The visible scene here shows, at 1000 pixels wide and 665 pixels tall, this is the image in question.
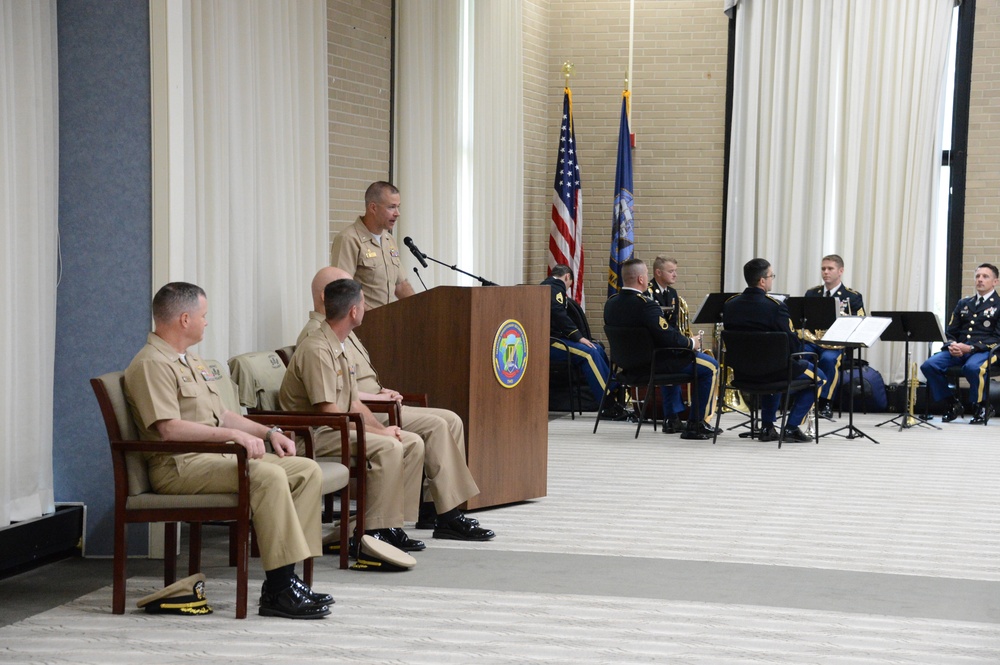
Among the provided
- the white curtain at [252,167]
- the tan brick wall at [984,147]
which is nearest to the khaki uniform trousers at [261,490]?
the white curtain at [252,167]

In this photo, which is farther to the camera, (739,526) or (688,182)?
(688,182)

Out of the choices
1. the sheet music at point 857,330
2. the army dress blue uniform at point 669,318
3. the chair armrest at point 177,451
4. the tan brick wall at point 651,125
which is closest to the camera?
the chair armrest at point 177,451

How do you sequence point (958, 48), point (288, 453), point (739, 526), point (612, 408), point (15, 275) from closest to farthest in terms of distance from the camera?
point (288, 453)
point (15, 275)
point (739, 526)
point (612, 408)
point (958, 48)

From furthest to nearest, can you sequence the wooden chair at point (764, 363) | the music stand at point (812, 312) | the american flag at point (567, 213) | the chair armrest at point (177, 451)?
the american flag at point (567, 213), the music stand at point (812, 312), the wooden chair at point (764, 363), the chair armrest at point (177, 451)

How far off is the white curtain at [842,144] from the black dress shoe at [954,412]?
25.0 inches

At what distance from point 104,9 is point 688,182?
720cm

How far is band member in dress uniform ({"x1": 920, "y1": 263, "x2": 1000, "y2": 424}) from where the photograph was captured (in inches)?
374

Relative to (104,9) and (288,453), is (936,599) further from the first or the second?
(104,9)

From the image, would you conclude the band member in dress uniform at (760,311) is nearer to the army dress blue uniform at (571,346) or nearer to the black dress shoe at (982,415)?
the army dress blue uniform at (571,346)

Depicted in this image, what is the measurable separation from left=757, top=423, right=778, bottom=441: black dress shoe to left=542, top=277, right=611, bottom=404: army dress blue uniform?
54.5 inches

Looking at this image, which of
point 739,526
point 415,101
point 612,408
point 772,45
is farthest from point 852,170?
point 739,526

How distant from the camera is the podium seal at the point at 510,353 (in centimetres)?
545

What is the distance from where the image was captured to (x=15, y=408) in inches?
176

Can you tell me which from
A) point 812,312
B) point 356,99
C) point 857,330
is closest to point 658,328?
point 857,330
